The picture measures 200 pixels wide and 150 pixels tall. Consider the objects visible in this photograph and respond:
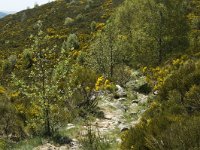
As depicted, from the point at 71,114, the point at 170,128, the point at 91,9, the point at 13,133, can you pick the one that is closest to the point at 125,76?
the point at 71,114

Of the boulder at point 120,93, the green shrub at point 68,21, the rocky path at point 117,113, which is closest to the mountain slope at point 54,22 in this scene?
the green shrub at point 68,21

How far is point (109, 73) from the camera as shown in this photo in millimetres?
24219

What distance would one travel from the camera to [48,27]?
186ft

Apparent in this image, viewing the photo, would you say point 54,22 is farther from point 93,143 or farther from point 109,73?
point 93,143

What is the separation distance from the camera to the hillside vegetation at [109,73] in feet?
22.7

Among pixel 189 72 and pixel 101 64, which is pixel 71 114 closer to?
pixel 189 72

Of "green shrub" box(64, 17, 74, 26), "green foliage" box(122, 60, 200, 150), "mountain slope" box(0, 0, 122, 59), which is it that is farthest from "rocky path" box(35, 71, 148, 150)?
"green shrub" box(64, 17, 74, 26)

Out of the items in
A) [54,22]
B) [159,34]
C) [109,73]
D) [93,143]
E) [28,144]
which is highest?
[54,22]

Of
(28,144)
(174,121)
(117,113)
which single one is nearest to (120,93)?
(117,113)

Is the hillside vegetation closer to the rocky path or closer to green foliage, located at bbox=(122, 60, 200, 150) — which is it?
green foliage, located at bbox=(122, 60, 200, 150)

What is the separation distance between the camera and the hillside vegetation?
6914 mm

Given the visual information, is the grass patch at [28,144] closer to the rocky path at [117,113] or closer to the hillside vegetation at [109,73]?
the hillside vegetation at [109,73]

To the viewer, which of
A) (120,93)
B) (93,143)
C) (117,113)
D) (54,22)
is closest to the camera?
(93,143)

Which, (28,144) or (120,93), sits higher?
(28,144)
